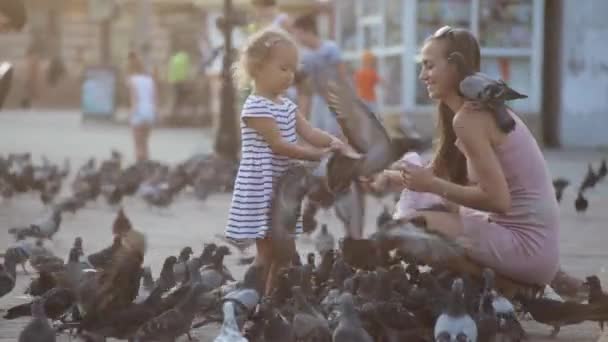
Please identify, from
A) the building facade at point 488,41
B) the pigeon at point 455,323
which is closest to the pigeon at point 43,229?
the pigeon at point 455,323

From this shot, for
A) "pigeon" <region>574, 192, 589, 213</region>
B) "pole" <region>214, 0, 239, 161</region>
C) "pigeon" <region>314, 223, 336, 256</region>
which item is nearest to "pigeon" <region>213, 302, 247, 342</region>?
"pigeon" <region>314, 223, 336, 256</region>

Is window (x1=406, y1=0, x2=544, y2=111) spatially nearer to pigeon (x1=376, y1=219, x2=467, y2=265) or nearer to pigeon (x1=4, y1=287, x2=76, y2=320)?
pigeon (x1=376, y1=219, x2=467, y2=265)

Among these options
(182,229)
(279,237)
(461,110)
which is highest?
(461,110)

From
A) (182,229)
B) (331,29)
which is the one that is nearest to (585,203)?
(182,229)

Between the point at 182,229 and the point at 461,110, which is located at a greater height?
the point at 461,110

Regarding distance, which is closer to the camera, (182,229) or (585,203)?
(182,229)

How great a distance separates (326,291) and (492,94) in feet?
3.90

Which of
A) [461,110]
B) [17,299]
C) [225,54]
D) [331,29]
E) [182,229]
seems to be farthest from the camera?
[331,29]

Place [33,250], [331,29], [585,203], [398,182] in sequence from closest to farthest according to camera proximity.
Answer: [398,182], [33,250], [585,203], [331,29]

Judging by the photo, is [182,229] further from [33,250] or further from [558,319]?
[558,319]

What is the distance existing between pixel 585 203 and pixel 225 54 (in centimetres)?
589

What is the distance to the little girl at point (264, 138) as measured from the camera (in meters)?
7.27

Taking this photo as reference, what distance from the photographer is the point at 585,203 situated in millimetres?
12586

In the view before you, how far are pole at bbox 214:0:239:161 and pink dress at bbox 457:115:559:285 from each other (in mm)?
10874
